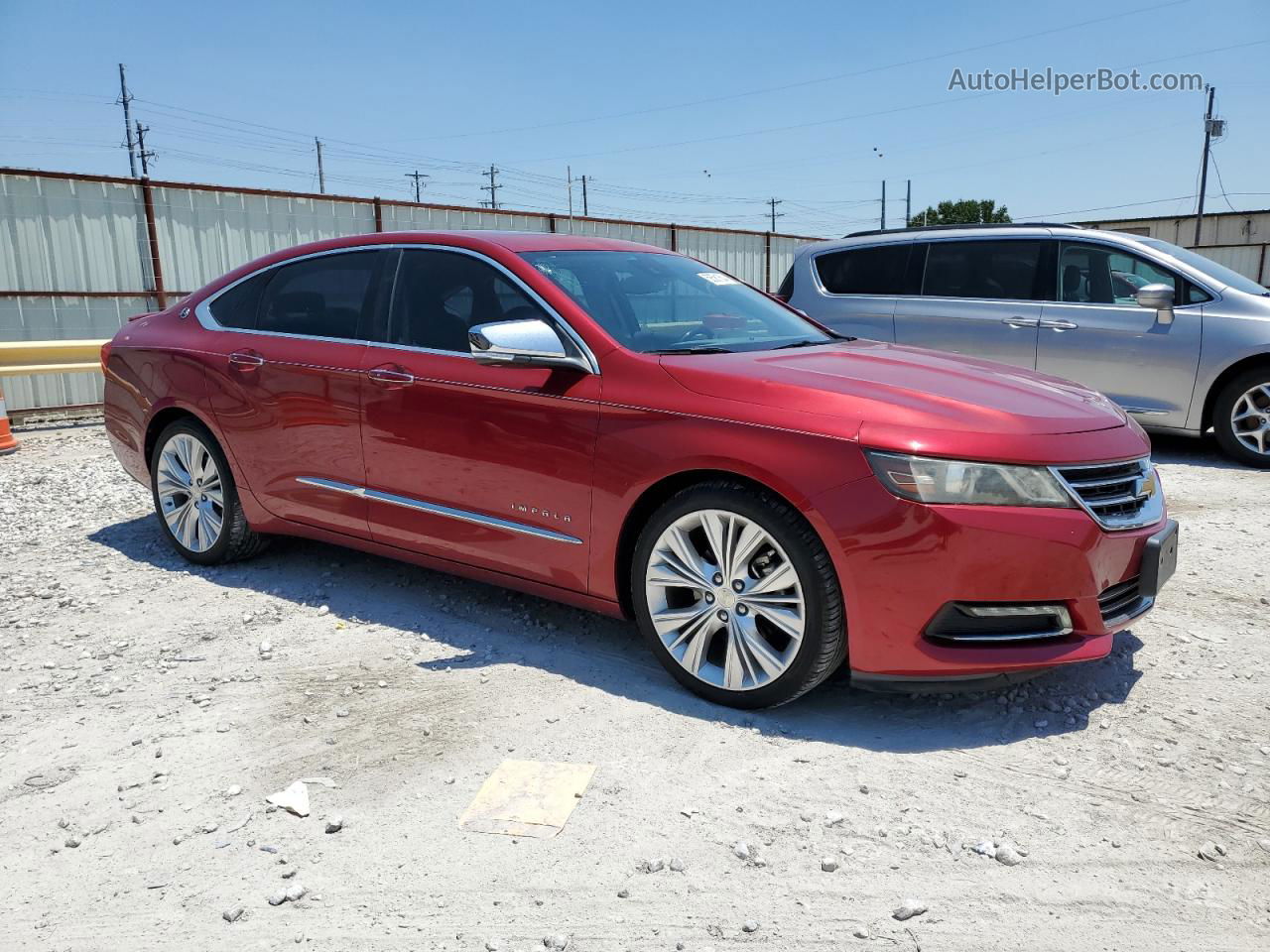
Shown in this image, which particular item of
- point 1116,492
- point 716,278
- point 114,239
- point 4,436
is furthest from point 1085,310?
point 114,239

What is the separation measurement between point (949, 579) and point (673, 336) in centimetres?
147

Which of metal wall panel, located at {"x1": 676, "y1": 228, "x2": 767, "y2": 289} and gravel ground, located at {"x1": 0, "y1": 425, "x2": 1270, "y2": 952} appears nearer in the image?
gravel ground, located at {"x1": 0, "y1": 425, "x2": 1270, "y2": 952}

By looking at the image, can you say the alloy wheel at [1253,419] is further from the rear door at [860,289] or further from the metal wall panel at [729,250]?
the metal wall panel at [729,250]

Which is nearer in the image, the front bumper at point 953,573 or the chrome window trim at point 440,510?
the front bumper at point 953,573

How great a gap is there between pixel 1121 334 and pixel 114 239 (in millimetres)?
10305

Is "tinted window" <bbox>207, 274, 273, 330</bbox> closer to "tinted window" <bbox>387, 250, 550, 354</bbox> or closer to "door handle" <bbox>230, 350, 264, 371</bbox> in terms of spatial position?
"door handle" <bbox>230, 350, 264, 371</bbox>

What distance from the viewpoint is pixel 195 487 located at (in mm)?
5066

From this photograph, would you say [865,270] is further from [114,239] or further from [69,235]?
[69,235]

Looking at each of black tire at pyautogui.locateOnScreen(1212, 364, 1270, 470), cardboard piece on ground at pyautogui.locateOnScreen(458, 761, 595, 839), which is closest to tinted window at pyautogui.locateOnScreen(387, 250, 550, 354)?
cardboard piece on ground at pyautogui.locateOnScreen(458, 761, 595, 839)

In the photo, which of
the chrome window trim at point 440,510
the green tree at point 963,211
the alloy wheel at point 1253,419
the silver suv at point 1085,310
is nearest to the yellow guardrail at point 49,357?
the chrome window trim at point 440,510

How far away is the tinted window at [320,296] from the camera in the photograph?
175 inches

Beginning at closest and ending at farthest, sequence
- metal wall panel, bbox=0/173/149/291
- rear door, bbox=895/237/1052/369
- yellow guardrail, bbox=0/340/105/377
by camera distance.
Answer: rear door, bbox=895/237/1052/369 → yellow guardrail, bbox=0/340/105/377 → metal wall panel, bbox=0/173/149/291

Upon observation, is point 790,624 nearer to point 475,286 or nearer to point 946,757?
point 946,757

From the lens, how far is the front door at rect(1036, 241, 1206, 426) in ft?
24.3
